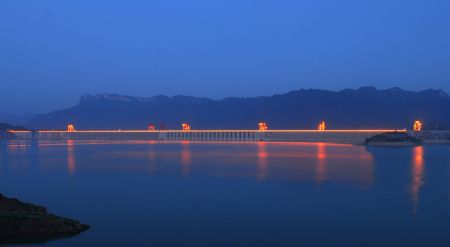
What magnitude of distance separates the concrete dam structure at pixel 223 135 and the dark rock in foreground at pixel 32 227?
81.4m

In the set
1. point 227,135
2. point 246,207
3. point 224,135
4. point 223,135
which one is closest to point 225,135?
point 224,135

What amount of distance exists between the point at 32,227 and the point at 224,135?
110 meters

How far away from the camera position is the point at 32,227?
10.1m

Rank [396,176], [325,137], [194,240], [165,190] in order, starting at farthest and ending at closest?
[325,137] < [396,176] < [165,190] < [194,240]

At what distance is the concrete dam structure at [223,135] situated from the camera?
9557 centimetres

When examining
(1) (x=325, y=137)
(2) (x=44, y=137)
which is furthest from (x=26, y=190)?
(2) (x=44, y=137)

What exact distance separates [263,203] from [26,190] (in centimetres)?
987

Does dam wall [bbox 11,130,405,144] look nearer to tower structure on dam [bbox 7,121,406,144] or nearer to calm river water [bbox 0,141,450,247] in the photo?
tower structure on dam [bbox 7,121,406,144]

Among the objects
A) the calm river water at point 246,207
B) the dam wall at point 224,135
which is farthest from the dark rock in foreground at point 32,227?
the dam wall at point 224,135

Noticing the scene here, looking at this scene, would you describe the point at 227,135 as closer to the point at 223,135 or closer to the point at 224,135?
the point at 223,135

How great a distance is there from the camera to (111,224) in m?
11.8

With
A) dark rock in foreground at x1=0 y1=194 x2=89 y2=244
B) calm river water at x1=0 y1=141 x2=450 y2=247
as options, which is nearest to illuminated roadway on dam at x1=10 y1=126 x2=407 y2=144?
calm river water at x1=0 y1=141 x2=450 y2=247

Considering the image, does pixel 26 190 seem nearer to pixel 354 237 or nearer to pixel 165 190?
pixel 165 190

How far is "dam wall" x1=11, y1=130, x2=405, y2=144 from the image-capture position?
95619 mm
